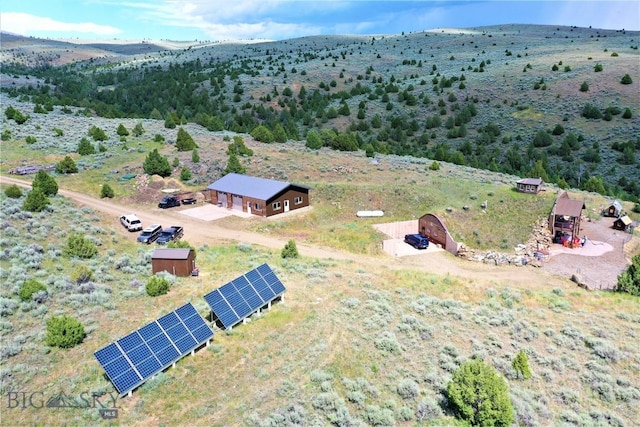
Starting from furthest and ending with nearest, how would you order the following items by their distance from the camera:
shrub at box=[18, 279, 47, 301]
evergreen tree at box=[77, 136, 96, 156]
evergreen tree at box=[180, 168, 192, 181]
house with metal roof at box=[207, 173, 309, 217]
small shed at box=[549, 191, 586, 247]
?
evergreen tree at box=[77, 136, 96, 156], evergreen tree at box=[180, 168, 192, 181], house with metal roof at box=[207, 173, 309, 217], small shed at box=[549, 191, 586, 247], shrub at box=[18, 279, 47, 301]

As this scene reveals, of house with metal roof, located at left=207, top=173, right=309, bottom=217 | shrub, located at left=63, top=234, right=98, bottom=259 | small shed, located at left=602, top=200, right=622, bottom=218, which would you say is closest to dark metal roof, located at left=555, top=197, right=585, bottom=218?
small shed, located at left=602, top=200, right=622, bottom=218

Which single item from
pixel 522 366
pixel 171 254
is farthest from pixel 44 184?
pixel 522 366

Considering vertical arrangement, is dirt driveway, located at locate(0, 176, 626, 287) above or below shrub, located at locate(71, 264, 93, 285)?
below

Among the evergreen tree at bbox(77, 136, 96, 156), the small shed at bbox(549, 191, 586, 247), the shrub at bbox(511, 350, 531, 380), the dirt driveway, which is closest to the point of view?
the shrub at bbox(511, 350, 531, 380)

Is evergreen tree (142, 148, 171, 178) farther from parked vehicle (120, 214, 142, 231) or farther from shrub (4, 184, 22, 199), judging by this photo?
shrub (4, 184, 22, 199)

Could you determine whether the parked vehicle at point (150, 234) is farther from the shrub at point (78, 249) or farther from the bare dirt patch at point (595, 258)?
the bare dirt patch at point (595, 258)

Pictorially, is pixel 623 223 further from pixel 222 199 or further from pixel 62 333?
pixel 62 333

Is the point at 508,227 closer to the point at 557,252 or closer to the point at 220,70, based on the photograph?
the point at 557,252

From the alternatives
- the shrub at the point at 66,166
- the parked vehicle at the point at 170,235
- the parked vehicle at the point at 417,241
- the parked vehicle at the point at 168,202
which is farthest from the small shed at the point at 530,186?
the shrub at the point at 66,166
